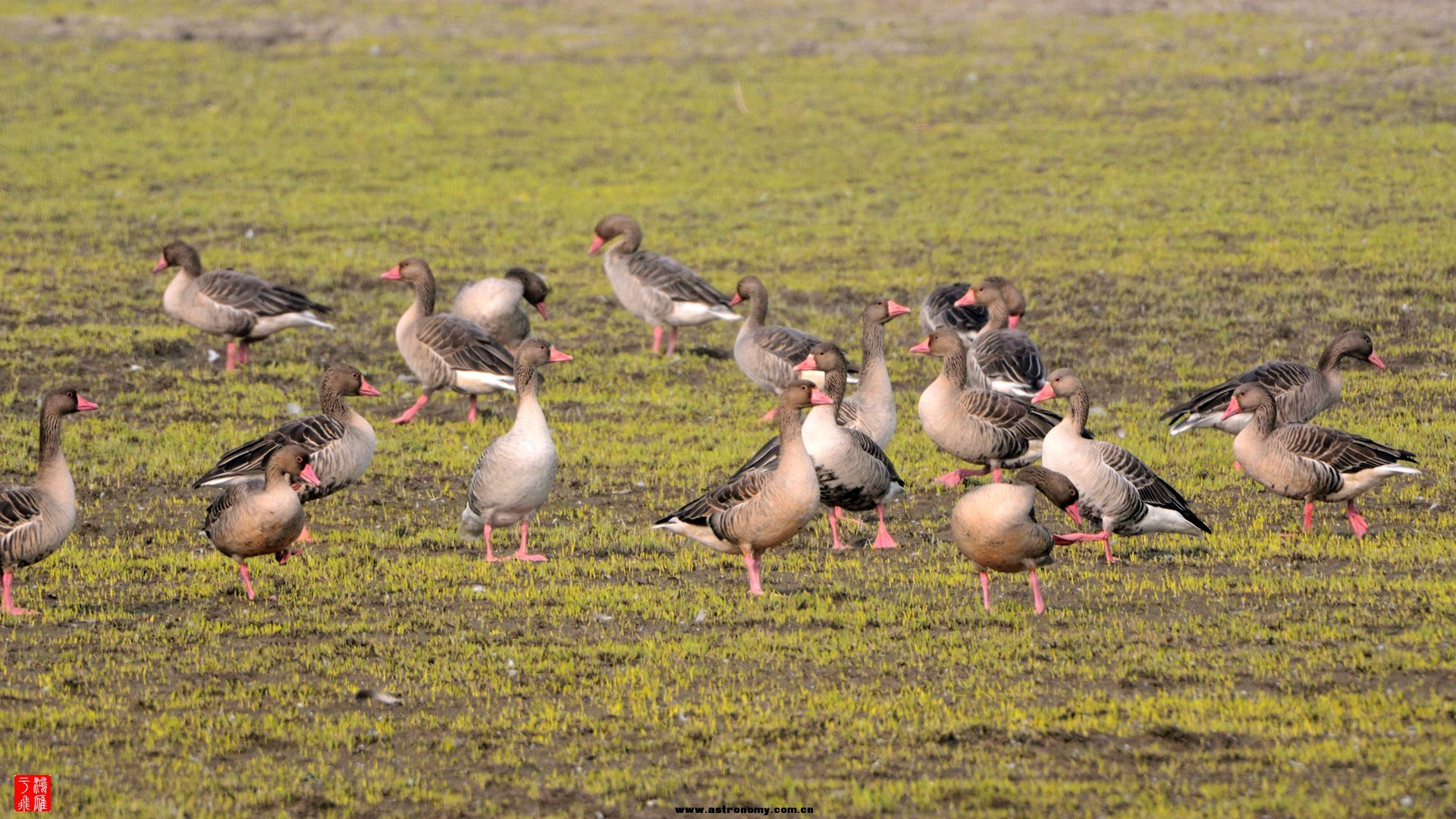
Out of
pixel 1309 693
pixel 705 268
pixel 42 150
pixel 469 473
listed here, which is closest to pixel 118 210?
pixel 42 150

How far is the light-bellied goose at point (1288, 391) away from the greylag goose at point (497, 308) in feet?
27.3

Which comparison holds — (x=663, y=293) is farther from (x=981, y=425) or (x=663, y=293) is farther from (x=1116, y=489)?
(x=1116, y=489)

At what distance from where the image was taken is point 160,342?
20.6 meters

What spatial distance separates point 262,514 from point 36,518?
1532 millimetres

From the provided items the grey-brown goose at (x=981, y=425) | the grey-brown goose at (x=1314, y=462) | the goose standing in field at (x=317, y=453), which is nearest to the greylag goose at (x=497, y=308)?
the goose standing in field at (x=317, y=453)

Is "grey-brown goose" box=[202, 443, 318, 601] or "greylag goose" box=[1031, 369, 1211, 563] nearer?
"grey-brown goose" box=[202, 443, 318, 601]

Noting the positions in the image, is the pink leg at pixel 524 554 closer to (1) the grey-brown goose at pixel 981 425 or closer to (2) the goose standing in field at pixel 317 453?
(2) the goose standing in field at pixel 317 453

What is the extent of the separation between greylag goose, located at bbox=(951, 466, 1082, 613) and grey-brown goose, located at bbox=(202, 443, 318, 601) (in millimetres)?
4778

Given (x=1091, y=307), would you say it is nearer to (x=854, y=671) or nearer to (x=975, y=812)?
(x=854, y=671)

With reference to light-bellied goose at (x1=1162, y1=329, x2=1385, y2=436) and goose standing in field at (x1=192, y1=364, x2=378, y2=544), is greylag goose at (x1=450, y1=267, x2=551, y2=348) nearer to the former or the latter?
goose standing in field at (x1=192, y1=364, x2=378, y2=544)

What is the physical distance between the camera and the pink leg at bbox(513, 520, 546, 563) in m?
12.7

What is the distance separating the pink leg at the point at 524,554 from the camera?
12.7 metres

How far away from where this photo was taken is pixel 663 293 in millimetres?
20625

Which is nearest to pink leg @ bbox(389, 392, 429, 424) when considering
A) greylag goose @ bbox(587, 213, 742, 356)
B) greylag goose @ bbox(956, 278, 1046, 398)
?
Answer: greylag goose @ bbox(587, 213, 742, 356)
